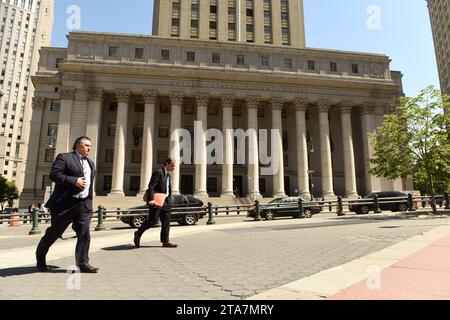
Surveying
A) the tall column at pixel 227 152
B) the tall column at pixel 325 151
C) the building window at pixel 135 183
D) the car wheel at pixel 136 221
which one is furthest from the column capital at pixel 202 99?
the car wheel at pixel 136 221

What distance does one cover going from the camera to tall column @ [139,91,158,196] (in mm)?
34750

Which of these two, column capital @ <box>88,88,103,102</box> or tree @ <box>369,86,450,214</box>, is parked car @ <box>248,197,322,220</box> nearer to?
tree @ <box>369,86,450,214</box>

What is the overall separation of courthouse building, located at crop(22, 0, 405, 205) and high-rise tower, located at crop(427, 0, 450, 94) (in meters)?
46.9

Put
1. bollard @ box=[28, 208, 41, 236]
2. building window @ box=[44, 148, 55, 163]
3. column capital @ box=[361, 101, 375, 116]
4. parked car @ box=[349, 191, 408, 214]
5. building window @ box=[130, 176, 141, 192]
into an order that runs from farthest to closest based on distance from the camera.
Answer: column capital @ box=[361, 101, 375, 116], building window @ box=[130, 176, 141, 192], building window @ box=[44, 148, 55, 163], parked car @ box=[349, 191, 408, 214], bollard @ box=[28, 208, 41, 236]

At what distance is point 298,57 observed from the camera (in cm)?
4122

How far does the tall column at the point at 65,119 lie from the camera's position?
3462 centimetres

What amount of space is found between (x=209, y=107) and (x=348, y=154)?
66.7 feet

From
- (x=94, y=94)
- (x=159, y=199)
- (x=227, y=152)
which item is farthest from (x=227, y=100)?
(x=159, y=199)

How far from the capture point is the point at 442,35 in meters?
77.8

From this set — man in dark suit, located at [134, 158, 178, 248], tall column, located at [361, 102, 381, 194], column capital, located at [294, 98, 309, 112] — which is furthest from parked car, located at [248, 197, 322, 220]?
tall column, located at [361, 102, 381, 194]
